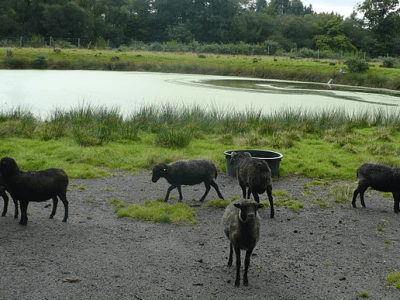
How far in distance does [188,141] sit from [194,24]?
2902 inches

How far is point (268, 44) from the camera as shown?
60562 mm

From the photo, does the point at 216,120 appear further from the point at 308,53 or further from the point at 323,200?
the point at 308,53

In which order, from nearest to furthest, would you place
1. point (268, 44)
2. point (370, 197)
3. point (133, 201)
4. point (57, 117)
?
point (133, 201), point (370, 197), point (57, 117), point (268, 44)

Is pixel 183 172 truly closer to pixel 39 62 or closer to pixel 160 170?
pixel 160 170

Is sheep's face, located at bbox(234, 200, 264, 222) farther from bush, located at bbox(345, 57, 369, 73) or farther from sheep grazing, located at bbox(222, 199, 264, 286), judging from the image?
bush, located at bbox(345, 57, 369, 73)

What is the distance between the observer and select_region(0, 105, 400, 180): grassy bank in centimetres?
1030

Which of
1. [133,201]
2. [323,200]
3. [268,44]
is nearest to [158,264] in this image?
[133,201]

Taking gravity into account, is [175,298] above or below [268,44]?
below

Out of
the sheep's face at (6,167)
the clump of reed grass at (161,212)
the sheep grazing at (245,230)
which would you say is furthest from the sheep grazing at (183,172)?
the sheep grazing at (245,230)

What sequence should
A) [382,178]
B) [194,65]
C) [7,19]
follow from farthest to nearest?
[7,19]
[194,65]
[382,178]

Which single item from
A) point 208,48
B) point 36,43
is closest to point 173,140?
point 36,43

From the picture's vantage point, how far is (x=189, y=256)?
554cm

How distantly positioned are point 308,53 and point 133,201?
2023 inches

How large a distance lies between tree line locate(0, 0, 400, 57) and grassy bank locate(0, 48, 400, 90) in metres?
18.3
